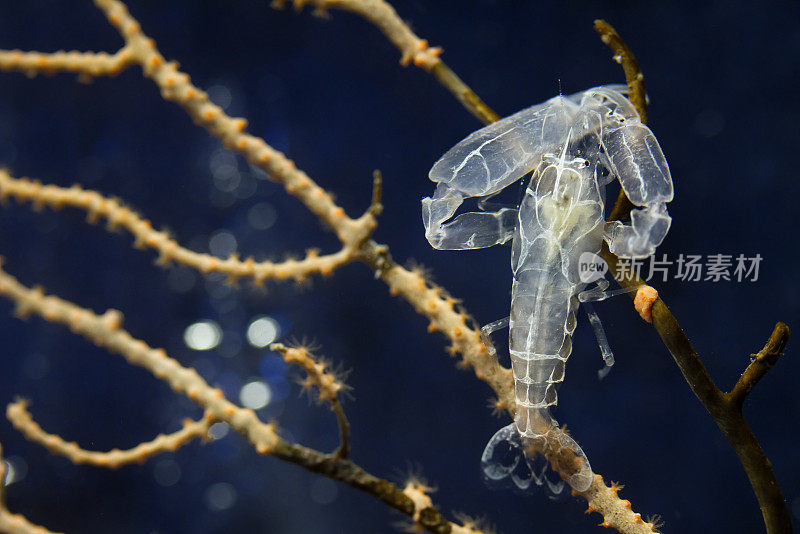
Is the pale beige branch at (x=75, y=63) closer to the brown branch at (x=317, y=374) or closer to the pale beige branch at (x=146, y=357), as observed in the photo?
the pale beige branch at (x=146, y=357)

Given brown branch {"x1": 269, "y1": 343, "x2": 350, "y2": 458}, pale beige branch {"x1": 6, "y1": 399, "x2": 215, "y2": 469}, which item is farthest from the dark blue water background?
pale beige branch {"x1": 6, "y1": 399, "x2": 215, "y2": 469}

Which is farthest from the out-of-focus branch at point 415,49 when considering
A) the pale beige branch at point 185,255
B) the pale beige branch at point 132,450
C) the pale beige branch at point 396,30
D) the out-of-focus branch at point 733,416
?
the pale beige branch at point 132,450

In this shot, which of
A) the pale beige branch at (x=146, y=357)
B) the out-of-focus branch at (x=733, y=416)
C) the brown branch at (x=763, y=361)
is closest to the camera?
the brown branch at (x=763, y=361)

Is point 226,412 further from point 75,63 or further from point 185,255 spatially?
point 75,63

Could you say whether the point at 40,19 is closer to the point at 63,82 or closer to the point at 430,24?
the point at 63,82

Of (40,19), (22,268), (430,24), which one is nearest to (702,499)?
(430,24)

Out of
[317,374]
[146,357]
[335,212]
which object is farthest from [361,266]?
[317,374]

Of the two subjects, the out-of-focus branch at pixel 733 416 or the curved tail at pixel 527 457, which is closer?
the out-of-focus branch at pixel 733 416

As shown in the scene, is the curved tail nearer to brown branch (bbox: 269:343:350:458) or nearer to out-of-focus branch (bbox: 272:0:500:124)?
brown branch (bbox: 269:343:350:458)
